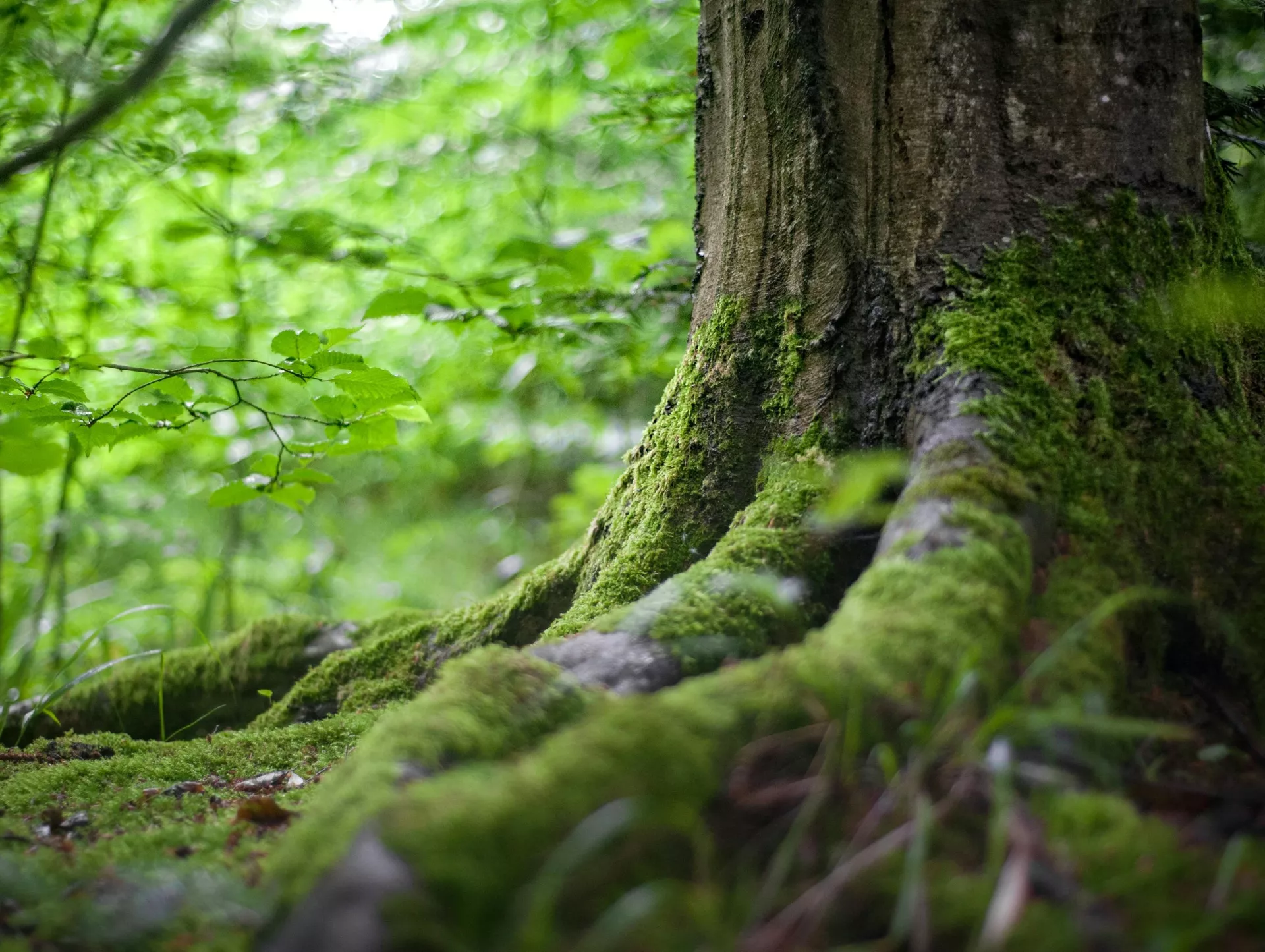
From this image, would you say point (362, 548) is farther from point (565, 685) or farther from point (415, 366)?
point (565, 685)

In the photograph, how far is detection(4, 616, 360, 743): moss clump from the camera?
3158mm

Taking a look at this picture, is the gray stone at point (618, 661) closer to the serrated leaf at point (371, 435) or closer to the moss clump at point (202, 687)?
the serrated leaf at point (371, 435)

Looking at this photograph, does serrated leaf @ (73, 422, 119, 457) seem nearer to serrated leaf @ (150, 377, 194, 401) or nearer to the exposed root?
serrated leaf @ (150, 377, 194, 401)

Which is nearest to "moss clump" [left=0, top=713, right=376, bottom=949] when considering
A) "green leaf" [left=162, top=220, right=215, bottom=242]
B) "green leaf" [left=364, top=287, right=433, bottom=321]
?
"green leaf" [left=364, top=287, right=433, bottom=321]

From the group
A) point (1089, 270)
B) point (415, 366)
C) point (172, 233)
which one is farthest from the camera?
point (415, 366)

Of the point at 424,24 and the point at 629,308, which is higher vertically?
the point at 424,24

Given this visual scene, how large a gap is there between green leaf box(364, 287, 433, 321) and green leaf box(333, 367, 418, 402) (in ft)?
0.91

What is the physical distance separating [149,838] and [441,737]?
2.69 ft

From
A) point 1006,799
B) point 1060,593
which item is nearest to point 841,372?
point 1060,593

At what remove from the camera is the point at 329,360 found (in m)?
2.16

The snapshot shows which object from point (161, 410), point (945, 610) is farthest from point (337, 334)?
point (945, 610)

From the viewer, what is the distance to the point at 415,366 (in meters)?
7.50

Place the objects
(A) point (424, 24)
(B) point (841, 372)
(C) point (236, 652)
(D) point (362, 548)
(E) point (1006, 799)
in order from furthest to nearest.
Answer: (D) point (362, 548)
(A) point (424, 24)
(C) point (236, 652)
(B) point (841, 372)
(E) point (1006, 799)

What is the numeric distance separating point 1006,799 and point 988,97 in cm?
181
